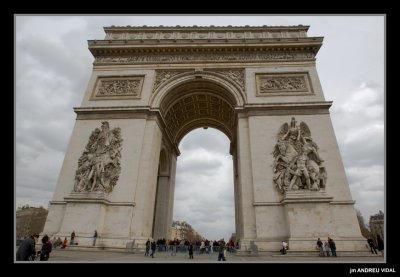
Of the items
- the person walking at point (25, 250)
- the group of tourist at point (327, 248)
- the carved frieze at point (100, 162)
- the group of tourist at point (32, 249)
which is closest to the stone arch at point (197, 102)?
the carved frieze at point (100, 162)

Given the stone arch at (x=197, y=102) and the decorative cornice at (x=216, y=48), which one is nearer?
the stone arch at (x=197, y=102)

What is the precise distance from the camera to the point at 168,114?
65.0ft

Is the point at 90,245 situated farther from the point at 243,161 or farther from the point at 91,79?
the point at 91,79

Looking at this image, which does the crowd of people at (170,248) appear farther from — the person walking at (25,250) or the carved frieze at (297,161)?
the carved frieze at (297,161)

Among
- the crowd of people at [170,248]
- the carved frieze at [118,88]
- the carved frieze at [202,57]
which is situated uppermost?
the carved frieze at [202,57]

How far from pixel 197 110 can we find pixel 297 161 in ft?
35.7

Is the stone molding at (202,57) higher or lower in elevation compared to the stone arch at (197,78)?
higher

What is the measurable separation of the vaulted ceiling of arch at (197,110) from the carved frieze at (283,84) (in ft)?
7.89

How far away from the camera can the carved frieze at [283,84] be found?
16.7 metres

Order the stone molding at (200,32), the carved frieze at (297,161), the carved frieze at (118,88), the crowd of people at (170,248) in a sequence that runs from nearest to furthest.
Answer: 1. the crowd of people at (170,248)
2. the carved frieze at (297,161)
3. the carved frieze at (118,88)
4. the stone molding at (200,32)

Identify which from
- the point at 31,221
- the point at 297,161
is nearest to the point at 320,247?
the point at 297,161

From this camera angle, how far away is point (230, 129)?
73.0 feet
